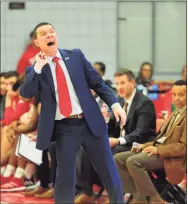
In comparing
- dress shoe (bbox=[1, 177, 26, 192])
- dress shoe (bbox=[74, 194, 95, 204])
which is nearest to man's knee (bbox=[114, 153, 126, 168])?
dress shoe (bbox=[74, 194, 95, 204])

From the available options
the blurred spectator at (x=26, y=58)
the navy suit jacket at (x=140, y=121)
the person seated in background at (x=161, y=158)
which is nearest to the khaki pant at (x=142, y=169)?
the person seated in background at (x=161, y=158)

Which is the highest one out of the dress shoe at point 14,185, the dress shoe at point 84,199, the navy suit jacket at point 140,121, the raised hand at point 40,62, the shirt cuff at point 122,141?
the raised hand at point 40,62

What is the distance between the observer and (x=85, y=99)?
4.96 meters

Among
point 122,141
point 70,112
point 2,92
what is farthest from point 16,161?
point 70,112

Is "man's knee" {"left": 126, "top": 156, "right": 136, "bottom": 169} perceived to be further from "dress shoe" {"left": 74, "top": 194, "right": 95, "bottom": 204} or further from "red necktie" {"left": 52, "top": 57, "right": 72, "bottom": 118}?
"red necktie" {"left": 52, "top": 57, "right": 72, "bottom": 118}

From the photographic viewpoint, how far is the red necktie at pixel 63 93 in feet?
16.2

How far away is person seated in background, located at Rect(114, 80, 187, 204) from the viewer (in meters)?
5.92

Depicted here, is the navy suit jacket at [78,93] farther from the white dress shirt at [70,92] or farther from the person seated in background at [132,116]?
the person seated in background at [132,116]

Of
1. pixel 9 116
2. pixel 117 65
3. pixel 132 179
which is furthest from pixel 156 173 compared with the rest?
pixel 117 65

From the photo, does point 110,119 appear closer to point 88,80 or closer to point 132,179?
point 132,179

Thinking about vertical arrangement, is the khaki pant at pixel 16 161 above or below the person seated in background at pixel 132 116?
below

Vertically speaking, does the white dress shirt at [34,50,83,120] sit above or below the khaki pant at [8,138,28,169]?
above

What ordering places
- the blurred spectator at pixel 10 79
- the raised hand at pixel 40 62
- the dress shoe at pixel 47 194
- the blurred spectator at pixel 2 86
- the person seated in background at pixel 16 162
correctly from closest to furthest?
the raised hand at pixel 40 62 < the dress shoe at pixel 47 194 < the person seated in background at pixel 16 162 < the blurred spectator at pixel 10 79 < the blurred spectator at pixel 2 86

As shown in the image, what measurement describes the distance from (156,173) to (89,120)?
4.89ft
